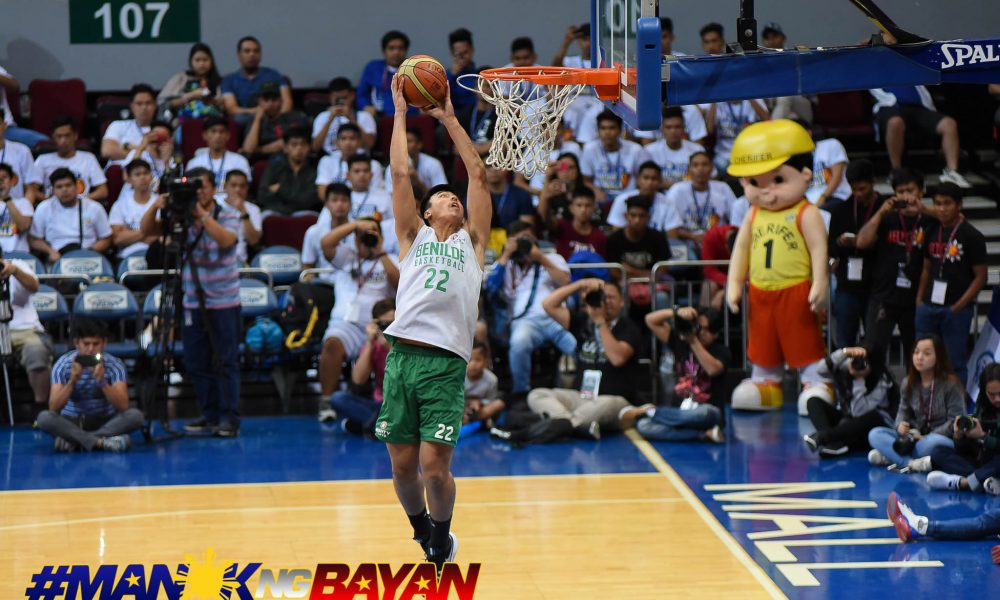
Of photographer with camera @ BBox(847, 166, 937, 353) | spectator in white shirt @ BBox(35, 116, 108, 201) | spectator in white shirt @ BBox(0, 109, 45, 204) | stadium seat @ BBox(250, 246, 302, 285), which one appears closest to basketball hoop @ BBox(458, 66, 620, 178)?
photographer with camera @ BBox(847, 166, 937, 353)

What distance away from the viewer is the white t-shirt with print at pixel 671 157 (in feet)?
47.9

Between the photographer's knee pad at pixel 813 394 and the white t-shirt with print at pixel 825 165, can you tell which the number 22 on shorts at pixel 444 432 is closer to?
the photographer's knee pad at pixel 813 394

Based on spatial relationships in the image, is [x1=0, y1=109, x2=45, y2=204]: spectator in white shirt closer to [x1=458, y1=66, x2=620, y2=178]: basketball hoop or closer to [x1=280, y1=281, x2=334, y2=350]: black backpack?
[x1=280, y1=281, x2=334, y2=350]: black backpack

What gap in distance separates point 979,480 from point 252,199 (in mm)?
8030

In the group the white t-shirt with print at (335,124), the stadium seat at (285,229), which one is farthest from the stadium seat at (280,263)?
the white t-shirt with print at (335,124)

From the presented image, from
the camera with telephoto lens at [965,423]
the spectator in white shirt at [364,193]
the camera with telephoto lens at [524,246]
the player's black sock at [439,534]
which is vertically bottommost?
the player's black sock at [439,534]

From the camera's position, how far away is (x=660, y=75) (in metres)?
6.86

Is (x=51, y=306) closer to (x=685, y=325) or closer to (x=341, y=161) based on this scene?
(x=341, y=161)

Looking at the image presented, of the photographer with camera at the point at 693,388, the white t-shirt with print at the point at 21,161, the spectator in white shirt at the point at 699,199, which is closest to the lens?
the photographer with camera at the point at 693,388

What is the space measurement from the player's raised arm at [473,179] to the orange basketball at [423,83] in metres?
0.06

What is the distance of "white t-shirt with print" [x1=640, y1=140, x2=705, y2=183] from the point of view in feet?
47.9

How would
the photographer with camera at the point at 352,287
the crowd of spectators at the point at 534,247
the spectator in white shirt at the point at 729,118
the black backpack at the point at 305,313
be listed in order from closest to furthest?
1. the crowd of spectators at the point at 534,247
2. the photographer with camera at the point at 352,287
3. the black backpack at the point at 305,313
4. the spectator in white shirt at the point at 729,118

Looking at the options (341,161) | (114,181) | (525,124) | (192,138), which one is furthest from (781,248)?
(114,181)

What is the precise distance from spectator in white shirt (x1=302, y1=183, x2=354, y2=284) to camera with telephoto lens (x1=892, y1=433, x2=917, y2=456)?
4949mm
